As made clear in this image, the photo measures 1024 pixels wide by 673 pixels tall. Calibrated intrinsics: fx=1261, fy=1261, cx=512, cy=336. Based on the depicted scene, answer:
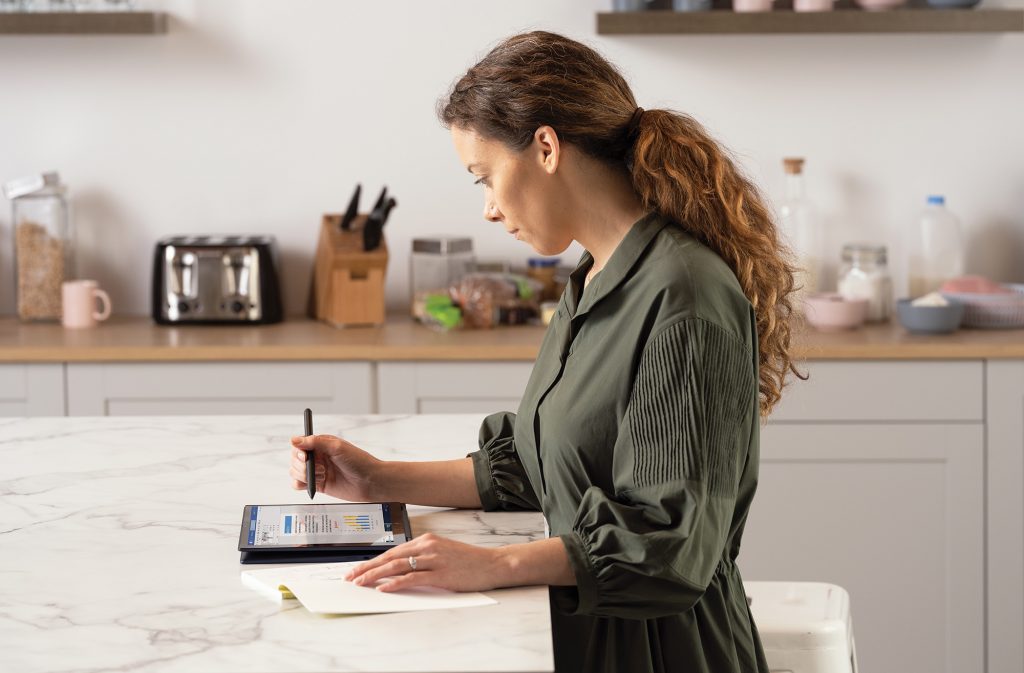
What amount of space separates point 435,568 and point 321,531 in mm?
239

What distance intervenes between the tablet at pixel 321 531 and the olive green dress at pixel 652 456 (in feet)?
0.65

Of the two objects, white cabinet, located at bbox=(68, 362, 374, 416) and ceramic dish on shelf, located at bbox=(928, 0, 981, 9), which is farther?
ceramic dish on shelf, located at bbox=(928, 0, 981, 9)

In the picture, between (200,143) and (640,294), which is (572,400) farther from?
(200,143)

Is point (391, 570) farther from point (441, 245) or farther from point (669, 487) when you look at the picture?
point (441, 245)

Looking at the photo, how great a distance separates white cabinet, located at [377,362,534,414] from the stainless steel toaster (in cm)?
53

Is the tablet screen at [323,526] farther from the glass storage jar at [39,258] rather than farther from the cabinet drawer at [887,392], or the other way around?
the glass storage jar at [39,258]

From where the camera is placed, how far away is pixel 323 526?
4.93ft

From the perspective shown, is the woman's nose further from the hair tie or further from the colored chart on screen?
the colored chart on screen

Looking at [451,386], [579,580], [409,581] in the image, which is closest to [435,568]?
[409,581]

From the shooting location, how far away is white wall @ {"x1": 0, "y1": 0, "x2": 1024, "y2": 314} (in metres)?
3.49

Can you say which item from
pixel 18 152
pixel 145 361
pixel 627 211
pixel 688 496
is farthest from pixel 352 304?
pixel 688 496

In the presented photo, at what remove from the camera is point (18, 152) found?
11.7 ft

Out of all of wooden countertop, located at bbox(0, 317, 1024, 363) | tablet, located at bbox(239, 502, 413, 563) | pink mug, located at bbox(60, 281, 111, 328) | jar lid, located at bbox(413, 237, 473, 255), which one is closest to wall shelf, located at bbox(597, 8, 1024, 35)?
jar lid, located at bbox(413, 237, 473, 255)

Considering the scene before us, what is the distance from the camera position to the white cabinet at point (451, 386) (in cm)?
302
